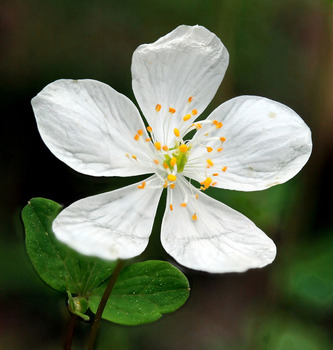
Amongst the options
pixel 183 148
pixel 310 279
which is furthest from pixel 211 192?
pixel 183 148

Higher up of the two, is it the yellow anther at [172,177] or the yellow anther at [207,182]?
the yellow anther at [172,177]

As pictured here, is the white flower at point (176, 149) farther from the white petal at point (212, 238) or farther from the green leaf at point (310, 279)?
the green leaf at point (310, 279)

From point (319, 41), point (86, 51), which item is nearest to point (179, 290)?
point (86, 51)

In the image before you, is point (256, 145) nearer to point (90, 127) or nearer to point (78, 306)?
point (90, 127)

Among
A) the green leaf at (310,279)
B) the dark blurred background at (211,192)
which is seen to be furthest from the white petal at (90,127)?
the green leaf at (310,279)

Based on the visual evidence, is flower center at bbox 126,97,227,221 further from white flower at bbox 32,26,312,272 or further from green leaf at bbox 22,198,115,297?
green leaf at bbox 22,198,115,297

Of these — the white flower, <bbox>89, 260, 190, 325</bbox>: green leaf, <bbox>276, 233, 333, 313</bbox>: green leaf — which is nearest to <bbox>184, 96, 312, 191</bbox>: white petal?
the white flower
